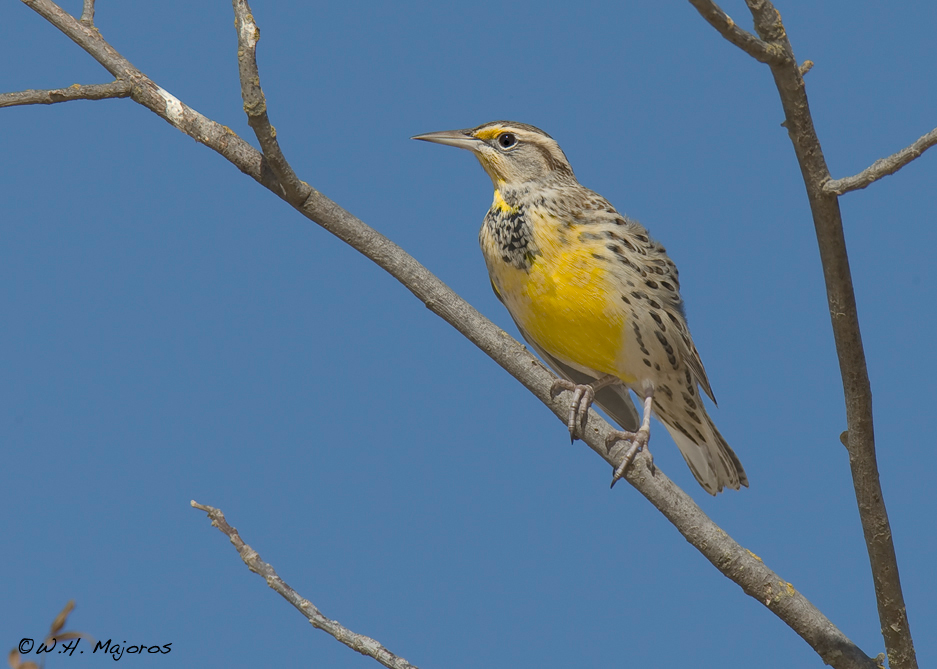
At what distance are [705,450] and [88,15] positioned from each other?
135 inches

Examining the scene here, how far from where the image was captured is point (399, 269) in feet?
11.5

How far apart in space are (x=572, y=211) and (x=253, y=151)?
1470 mm

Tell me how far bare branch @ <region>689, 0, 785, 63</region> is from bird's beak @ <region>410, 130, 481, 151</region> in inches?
80.6

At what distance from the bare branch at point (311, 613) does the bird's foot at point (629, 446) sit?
111cm

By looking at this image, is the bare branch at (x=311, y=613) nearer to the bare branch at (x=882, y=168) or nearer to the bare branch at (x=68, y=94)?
the bare branch at (x=68, y=94)

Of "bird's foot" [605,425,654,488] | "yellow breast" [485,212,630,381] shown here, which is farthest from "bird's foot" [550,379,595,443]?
"yellow breast" [485,212,630,381]

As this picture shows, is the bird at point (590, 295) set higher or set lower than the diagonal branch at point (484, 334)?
higher

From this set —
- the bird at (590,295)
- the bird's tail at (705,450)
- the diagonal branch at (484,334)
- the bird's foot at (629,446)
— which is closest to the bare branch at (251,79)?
the diagonal branch at (484,334)

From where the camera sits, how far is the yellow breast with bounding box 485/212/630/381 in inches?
153

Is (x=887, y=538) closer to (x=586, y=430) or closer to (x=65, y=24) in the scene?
(x=586, y=430)

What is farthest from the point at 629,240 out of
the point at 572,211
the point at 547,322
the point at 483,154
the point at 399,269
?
the point at 399,269

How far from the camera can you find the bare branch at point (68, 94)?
10.8 feet

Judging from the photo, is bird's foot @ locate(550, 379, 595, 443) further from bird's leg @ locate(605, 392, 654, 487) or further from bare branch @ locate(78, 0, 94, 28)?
→ bare branch @ locate(78, 0, 94, 28)

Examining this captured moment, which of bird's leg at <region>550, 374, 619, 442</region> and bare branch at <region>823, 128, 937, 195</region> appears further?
bird's leg at <region>550, 374, 619, 442</region>
